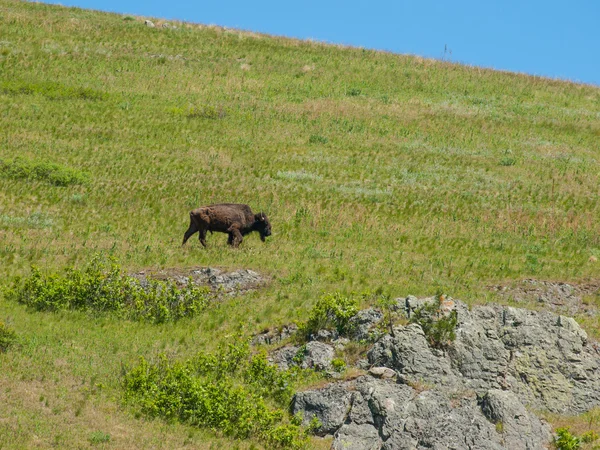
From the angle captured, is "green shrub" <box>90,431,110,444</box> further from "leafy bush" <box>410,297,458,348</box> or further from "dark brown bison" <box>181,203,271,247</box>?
"dark brown bison" <box>181,203,271,247</box>

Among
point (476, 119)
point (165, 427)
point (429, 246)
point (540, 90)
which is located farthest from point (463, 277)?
point (540, 90)

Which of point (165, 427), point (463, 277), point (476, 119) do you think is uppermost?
point (476, 119)

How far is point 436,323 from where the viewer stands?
21.9 metres

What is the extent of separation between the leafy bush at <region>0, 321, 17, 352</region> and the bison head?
11.2 meters

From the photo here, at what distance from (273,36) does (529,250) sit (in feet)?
144

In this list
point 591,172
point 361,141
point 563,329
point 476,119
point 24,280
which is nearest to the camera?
point 563,329

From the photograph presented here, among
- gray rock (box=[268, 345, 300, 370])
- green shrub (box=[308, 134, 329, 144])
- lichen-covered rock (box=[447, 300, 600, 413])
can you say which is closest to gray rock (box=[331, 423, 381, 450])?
gray rock (box=[268, 345, 300, 370])

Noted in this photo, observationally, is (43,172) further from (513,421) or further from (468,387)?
(513,421)

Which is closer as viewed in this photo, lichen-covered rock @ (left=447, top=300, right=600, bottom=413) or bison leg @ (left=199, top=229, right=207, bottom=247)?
lichen-covered rock @ (left=447, top=300, right=600, bottom=413)

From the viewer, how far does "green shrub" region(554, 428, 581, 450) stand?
1944cm

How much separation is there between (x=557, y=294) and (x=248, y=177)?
17.4m

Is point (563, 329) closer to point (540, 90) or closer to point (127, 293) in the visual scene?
point (127, 293)

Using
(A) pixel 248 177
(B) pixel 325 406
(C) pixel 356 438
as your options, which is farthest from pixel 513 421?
(A) pixel 248 177

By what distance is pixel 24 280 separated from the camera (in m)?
25.3
